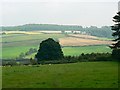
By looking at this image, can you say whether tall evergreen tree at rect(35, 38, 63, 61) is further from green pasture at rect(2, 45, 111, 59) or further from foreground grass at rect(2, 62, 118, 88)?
foreground grass at rect(2, 62, 118, 88)

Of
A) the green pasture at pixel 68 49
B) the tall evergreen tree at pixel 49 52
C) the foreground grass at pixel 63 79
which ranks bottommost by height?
the green pasture at pixel 68 49

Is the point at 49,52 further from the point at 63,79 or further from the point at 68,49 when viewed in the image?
the point at 63,79

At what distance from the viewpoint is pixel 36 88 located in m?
24.9

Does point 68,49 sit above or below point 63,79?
below

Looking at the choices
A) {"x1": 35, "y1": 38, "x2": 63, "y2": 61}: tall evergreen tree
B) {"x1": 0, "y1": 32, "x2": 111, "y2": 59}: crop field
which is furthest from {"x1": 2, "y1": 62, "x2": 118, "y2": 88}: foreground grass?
{"x1": 0, "y1": 32, "x2": 111, "y2": 59}: crop field

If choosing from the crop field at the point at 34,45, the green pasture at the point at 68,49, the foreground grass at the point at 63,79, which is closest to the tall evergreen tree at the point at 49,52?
the crop field at the point at 34,45

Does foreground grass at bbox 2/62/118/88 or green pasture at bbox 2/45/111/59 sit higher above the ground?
foreground grass at bbox 2/62/118/88

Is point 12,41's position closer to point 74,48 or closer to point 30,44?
point 30,44

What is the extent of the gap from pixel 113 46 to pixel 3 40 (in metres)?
72.3

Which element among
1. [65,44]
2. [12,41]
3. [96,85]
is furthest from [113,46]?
[12,41]

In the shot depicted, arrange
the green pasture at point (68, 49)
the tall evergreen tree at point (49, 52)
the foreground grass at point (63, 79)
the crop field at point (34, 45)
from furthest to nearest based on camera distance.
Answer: the crop field at point (34, 45) < the green pasture at point (68, 49) < the tall evergreen tree at point (49, 52) < the foreground grass at point (63, 79)

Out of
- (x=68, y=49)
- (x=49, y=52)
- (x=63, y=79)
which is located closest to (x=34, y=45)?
(x=68, y=49)

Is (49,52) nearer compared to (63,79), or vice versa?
(63,79)

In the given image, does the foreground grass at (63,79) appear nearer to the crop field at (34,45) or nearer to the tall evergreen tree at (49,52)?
the tall evergreen tree at (49,52)
